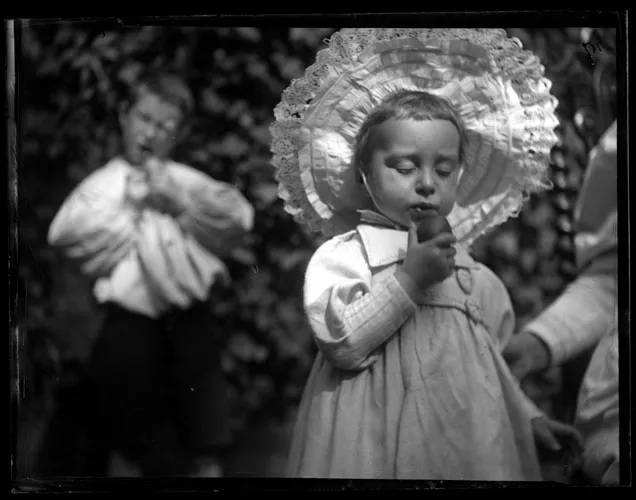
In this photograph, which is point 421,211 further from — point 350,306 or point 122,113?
point 122,113

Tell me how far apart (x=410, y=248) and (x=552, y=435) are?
0.52 metres

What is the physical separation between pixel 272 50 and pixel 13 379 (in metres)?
0.95

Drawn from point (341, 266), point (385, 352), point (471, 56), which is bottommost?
point (385, 352)

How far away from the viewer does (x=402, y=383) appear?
8.57ft

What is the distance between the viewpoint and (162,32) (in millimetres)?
2758

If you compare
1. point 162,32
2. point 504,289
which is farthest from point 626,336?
point 162,32

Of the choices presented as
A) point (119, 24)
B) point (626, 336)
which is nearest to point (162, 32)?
point (119, 24)

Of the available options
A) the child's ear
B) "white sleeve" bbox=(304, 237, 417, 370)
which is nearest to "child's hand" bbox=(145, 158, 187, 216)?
the child's ear

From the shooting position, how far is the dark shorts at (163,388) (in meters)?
2.69

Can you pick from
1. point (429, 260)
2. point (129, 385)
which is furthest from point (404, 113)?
point (129, 385)

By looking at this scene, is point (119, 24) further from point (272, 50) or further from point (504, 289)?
point (504, 289)

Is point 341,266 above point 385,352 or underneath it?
above

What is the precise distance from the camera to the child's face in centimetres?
263

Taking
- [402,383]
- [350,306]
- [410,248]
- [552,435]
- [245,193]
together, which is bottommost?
[552,435]
